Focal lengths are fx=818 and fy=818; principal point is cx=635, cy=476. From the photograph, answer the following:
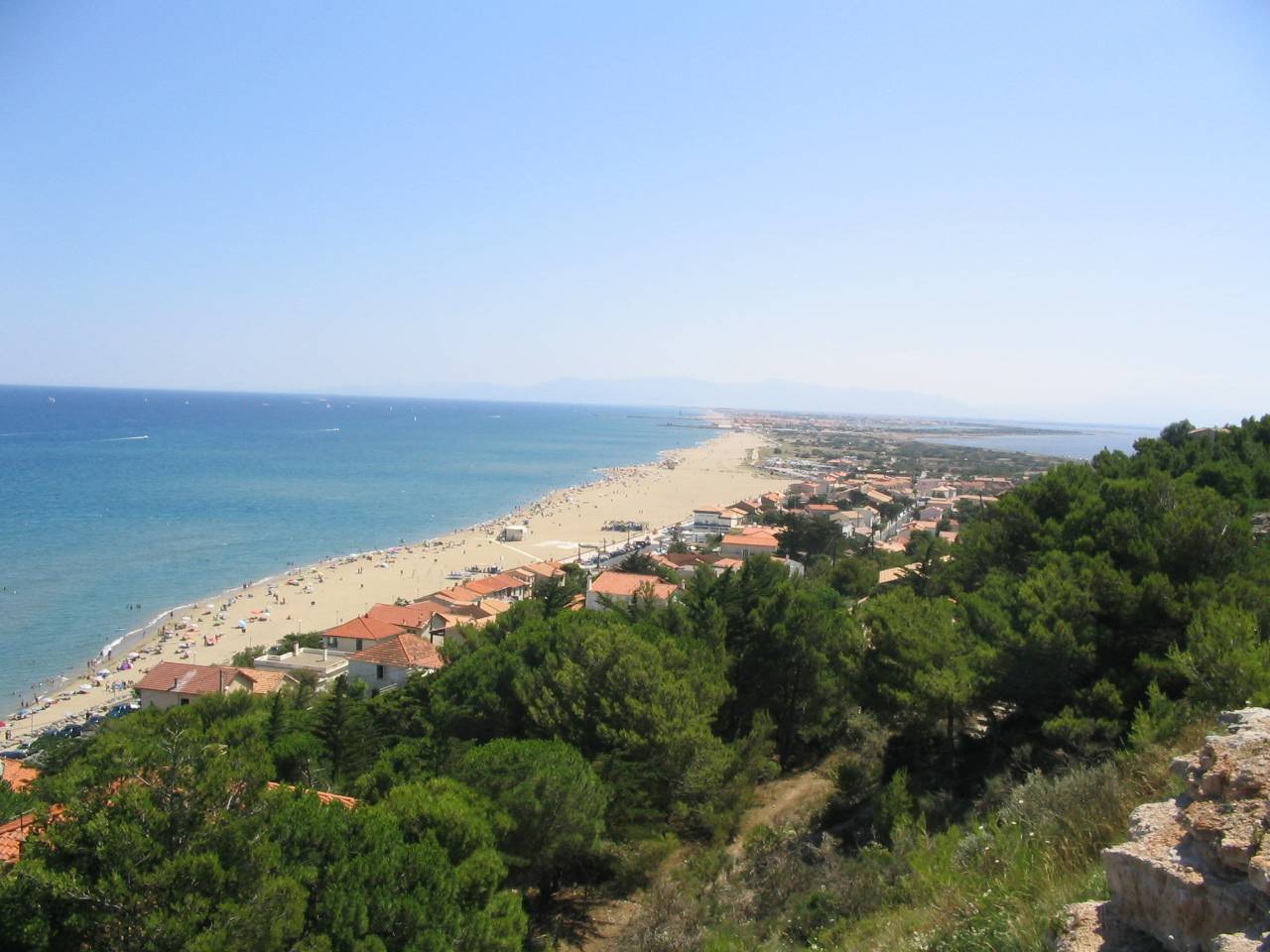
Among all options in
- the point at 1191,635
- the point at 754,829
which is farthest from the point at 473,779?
the point at 1191,635

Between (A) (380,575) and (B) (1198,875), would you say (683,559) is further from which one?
(B) (1198,875)

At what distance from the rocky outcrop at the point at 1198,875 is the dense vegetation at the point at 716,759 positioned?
529 mm

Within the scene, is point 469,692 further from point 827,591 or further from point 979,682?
point 827,591

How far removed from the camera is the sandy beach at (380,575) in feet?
91.5

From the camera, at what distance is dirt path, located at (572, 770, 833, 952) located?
1006cm

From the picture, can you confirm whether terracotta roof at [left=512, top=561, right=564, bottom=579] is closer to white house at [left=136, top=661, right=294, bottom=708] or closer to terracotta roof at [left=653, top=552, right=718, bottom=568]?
terracotta roof at [left=653, top=552, right=718, bottom=568]

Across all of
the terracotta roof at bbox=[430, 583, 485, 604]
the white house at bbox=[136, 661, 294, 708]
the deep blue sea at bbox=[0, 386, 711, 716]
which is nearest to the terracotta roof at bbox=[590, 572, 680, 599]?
the terracotta roof at bbox=[430, 583, 485, 604]

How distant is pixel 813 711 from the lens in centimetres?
1516

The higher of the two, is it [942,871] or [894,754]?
[942,871]

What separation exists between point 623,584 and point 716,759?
1775 cm

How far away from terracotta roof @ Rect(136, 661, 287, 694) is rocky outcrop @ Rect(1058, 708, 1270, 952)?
21093 millimetres

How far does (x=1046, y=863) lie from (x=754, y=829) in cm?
718

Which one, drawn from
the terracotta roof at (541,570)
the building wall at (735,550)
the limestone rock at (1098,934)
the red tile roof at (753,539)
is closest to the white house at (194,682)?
the terracotta roof at (541,570)

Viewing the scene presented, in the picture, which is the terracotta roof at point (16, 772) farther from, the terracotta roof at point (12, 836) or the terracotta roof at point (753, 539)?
the terracotta roof at point (753, 539)
